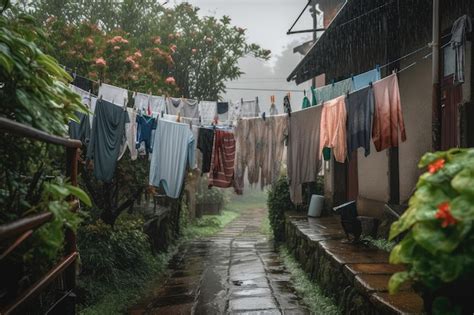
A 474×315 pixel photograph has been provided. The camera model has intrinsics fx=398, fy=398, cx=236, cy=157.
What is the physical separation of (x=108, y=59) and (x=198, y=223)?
36.5ft

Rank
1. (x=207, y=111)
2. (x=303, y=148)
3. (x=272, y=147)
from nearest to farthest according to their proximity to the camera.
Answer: (x=303, y=148) < (x=272, y=147) < (x=207, y=111)

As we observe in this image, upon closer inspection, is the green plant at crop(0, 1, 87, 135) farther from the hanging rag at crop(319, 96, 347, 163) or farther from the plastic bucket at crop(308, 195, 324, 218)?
the plastic bucket at crop(308, 195, 324, 218)

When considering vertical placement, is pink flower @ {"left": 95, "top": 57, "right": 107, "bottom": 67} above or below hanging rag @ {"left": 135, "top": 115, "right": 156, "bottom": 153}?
above

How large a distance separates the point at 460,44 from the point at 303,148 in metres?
3.68

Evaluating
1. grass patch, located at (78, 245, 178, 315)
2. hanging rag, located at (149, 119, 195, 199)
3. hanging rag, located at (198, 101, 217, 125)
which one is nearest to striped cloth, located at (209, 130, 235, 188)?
hanging rag, located at (149, 119, 195, 199)

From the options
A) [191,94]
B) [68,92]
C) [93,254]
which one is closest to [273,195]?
[191,94]

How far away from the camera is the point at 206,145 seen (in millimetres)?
9836

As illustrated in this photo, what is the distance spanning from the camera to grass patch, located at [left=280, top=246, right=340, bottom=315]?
6.31 metres

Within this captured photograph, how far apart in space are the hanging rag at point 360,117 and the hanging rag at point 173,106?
5270 mm

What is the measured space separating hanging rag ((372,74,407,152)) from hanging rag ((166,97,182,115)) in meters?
5.81

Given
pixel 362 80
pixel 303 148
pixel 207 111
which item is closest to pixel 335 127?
pixel 362 80

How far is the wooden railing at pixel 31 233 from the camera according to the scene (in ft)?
6.69

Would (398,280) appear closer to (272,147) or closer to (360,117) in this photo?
(360,117)

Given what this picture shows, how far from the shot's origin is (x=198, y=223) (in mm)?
19234
